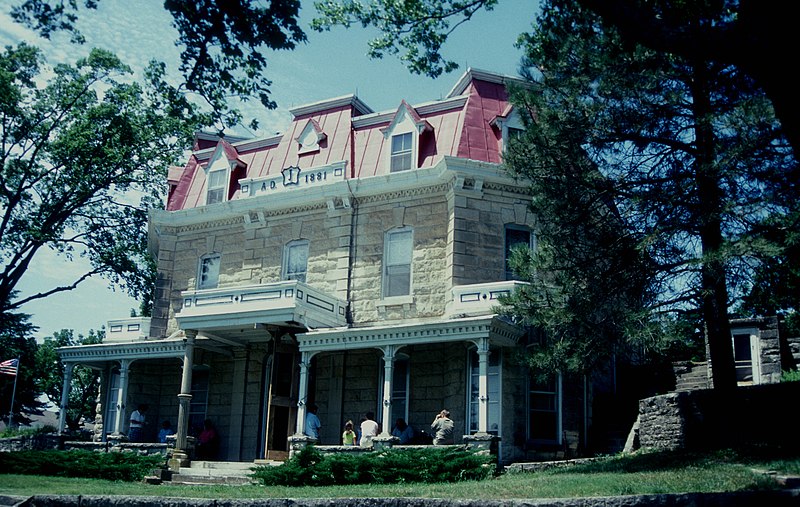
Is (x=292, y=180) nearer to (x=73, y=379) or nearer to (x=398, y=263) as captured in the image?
(x=398, y=263)

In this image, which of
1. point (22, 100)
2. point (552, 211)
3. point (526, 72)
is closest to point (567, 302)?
point (552, 211)

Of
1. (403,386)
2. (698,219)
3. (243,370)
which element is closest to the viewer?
(698,219)

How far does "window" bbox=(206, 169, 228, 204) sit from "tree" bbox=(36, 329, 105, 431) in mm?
27440

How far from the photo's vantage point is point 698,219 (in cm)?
1404

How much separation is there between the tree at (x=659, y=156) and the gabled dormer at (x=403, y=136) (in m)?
6.85

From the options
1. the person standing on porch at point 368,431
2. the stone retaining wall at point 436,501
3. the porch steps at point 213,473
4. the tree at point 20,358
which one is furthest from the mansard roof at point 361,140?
the tree at point 20,358

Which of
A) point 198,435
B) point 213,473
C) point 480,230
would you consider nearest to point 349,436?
point 213,473

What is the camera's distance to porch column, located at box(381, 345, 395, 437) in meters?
19.6

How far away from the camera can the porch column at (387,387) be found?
64.2 ft

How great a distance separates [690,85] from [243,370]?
14362 mm

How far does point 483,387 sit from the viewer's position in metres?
18.4

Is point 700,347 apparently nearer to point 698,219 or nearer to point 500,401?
point 500,401

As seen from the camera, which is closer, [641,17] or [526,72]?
A: [641,17]

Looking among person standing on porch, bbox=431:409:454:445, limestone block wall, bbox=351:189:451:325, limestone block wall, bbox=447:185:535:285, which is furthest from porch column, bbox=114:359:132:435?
person standing on porch, bbox=431:409:454:445
